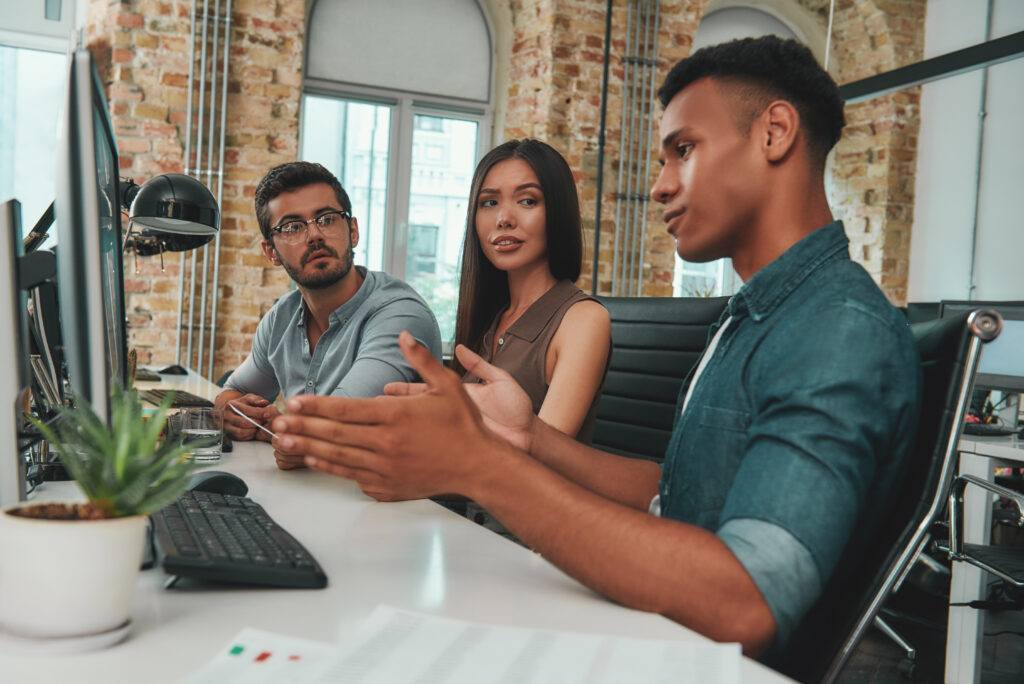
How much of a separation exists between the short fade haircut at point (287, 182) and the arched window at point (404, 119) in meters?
2.71

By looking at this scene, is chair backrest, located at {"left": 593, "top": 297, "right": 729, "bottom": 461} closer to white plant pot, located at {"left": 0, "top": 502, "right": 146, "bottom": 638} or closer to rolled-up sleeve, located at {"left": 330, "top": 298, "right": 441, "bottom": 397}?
rolled-up sleeve, located at {"left": 330, "top": 298, "right": 441, "bottom": 397}

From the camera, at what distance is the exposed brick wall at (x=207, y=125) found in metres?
3.92

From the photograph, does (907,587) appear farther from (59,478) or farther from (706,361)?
(59,478)

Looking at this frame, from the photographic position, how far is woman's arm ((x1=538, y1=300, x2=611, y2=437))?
5.56ft

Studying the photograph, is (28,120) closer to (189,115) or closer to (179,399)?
(189,115)

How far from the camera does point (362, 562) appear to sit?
92cm

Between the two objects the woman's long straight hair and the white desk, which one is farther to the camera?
the white desk

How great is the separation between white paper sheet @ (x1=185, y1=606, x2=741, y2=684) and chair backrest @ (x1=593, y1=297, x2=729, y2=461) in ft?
3.24

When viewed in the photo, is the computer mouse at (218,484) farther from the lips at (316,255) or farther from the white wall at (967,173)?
the white wall at (967,173)

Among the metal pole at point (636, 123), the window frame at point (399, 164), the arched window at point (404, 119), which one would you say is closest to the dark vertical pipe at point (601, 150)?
the metal pole at point (636, 123)

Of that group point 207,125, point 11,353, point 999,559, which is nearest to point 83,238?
point 11,353

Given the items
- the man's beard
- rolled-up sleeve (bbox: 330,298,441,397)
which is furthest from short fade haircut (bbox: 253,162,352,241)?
rolled-up sleeve (bbox: 330,298,441,397)

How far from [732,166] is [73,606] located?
777 millimetres

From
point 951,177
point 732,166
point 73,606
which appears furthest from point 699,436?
point 951,177
